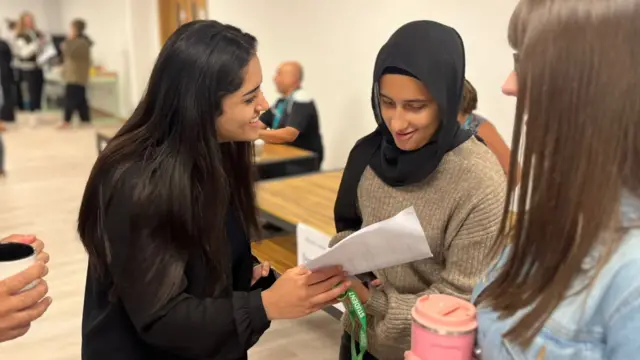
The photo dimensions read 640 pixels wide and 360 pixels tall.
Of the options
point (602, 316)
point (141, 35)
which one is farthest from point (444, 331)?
point (141, 35)

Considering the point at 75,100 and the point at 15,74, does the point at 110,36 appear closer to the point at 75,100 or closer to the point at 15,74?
the point at 75,100

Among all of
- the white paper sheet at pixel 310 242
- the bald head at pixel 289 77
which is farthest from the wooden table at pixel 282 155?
the white paper sheet at pixel 310 242

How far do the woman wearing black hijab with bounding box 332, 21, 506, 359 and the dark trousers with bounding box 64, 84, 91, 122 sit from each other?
8.90m

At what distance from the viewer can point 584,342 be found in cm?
84

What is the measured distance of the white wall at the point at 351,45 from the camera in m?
3.97

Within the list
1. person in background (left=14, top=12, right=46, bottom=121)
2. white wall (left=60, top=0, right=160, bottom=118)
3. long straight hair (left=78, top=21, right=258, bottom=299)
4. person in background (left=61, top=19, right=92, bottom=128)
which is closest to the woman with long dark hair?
long straight hair (left=78, top=21, right=258, bottom=299)

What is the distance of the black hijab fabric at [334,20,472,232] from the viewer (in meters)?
1.41

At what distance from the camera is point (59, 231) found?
4.98m

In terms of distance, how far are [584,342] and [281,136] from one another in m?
2.40

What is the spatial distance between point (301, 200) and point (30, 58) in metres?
8.65

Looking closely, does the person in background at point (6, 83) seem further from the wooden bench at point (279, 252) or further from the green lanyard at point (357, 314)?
the green lanyard at point (357, 314)

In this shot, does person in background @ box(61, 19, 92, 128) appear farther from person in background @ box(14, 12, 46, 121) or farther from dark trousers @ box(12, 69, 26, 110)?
dark trousers @ box(12, 69, 26, 110)

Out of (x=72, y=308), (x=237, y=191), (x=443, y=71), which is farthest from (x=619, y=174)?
(x=72, y=308)

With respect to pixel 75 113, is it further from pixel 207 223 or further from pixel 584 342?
pixel 584 342
